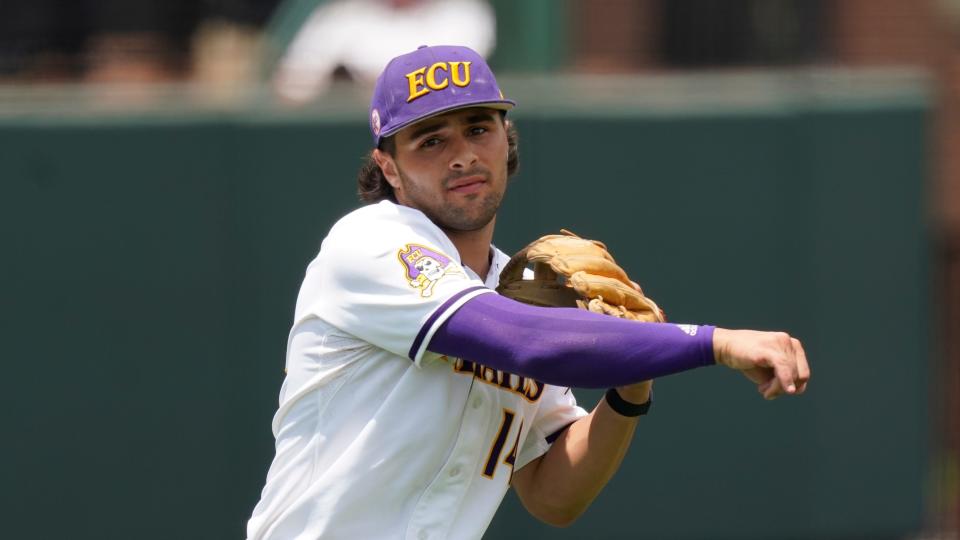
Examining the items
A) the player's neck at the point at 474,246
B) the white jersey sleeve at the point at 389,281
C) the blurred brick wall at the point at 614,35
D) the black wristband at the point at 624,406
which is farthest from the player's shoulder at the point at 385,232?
the blurred brick wall at the point at 614,35

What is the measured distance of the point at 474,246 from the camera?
11.4ft

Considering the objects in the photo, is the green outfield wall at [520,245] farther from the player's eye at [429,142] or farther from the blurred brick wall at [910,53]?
the player's eye at [429,142]

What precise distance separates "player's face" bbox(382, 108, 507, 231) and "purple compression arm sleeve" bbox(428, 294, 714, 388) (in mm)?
346

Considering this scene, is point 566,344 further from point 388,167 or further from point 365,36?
point 365,36

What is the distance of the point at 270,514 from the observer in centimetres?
331

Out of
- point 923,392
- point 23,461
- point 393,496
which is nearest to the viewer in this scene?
point 393,496

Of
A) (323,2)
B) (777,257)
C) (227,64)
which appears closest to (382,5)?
(323,2)

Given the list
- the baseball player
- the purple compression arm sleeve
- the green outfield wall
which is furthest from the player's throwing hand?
the green outfield wall

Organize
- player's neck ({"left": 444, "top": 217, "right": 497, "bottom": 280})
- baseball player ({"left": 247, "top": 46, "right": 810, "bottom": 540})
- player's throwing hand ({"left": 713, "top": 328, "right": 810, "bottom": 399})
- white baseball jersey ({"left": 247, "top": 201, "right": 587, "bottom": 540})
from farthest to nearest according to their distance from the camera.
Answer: player's neck ({"left": 444, "top": 217, "right": 497, "bottom": 280}), white baseball jersey ({"left": 247, "top": 201, "right": 587, "bottom": 540}), baseball player ({"left": 247, "top": 46, "right": 810, "bottom": 540}), player's throwing hand ({"left": 713, "top": 328, "right": 810, "bottom": 399})

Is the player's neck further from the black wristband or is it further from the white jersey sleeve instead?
the black wristband

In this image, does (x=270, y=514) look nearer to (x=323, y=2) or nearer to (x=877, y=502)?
(x=323, y=2)

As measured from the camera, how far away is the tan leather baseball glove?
3.22 m

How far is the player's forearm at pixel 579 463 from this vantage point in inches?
140

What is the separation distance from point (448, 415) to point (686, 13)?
4222 mm
